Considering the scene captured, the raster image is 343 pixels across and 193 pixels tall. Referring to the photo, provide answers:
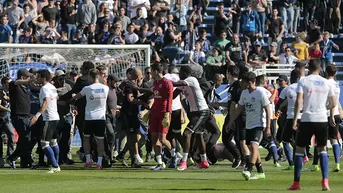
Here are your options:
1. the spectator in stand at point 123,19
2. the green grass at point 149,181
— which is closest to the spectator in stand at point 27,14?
the spectator in stand at point 123,19

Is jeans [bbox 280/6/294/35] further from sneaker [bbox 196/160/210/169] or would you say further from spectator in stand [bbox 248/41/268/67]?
sneaker [bbox 196/160/210/169]

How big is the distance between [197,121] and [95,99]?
2.16 meters

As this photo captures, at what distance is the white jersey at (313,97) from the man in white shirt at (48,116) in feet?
19.5

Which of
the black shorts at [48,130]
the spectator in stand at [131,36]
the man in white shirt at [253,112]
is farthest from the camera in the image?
the spectator in stand at [131,36]

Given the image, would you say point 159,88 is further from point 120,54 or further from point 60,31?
point 60,31

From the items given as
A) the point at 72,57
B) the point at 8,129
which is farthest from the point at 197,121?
the point at 72,57

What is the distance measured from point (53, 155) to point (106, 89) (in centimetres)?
182

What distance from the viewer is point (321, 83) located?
16.6 meters

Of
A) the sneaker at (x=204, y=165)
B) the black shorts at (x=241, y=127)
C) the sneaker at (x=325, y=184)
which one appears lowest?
the sneaker at (x=204, y=165)

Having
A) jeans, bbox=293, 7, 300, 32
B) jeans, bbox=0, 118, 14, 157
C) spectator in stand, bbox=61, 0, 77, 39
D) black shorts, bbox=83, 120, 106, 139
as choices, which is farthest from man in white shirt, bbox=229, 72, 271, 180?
jeans, bbox=293, 7, 300, 32

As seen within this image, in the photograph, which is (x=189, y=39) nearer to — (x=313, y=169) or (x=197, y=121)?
(x=197, y=121)

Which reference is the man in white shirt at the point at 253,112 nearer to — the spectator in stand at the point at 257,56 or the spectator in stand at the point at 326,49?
the spectator in stand at the point at 257,56

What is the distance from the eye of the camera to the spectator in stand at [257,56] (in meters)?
34.2

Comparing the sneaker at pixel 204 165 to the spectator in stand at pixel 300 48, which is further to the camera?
the spectator in stand at pixel 300 48
